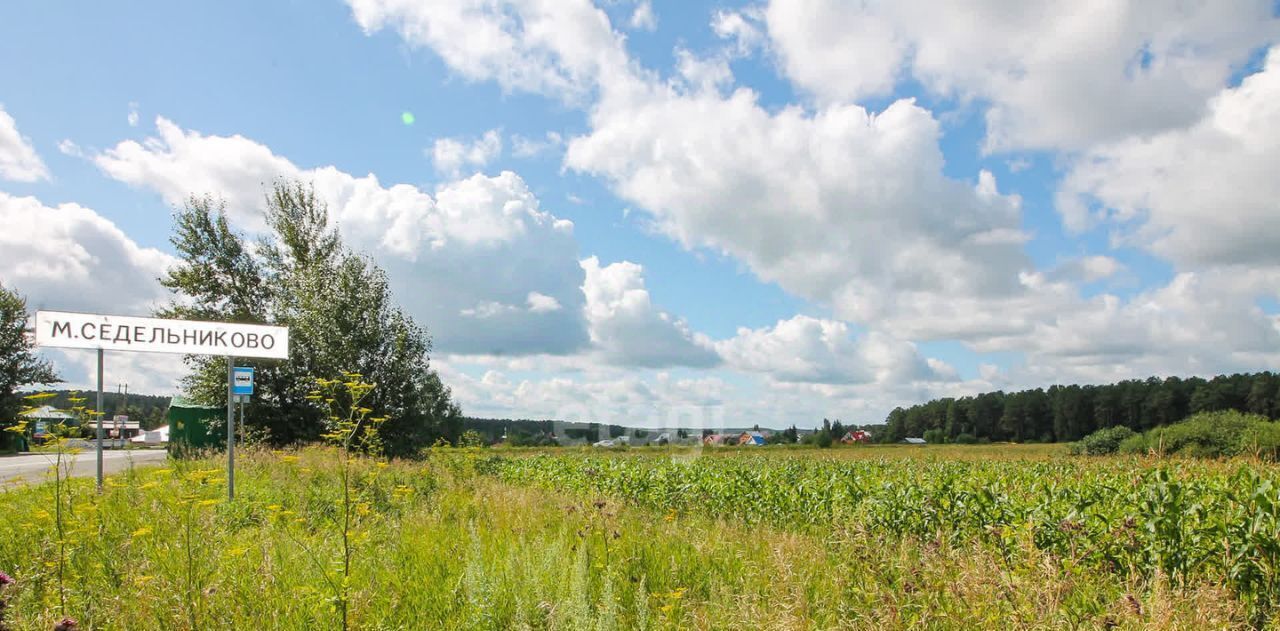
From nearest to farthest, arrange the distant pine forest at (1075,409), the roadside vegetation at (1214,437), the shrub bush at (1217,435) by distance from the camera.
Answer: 1. the roadside vegetation at (1214,437)
2. the shrub bush at (1217,435)
3. the distant pine forest at (1075,409)

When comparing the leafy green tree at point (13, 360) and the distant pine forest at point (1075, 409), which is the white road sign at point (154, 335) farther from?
the distant pine forest at point (1075, 409)

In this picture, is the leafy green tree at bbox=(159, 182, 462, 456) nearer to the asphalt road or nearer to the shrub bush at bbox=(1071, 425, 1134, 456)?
the asphalt road

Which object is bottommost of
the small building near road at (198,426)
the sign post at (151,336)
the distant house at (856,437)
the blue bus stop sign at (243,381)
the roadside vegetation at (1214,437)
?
the distant house at (856,437)

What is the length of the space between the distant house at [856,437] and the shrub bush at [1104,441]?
39.8 metres

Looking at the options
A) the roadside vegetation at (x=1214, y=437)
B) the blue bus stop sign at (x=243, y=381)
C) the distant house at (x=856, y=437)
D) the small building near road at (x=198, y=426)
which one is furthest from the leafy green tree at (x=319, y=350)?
the distant house at (x=856, y=437)

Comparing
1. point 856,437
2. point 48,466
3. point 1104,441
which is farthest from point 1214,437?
point 856,437

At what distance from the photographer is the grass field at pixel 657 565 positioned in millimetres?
4238

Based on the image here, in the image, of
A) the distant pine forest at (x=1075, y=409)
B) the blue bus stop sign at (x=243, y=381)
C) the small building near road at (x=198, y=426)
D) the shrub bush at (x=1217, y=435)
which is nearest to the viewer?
the blue bus stop sign at (x=243, y=381)

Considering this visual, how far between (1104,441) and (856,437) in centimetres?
4641

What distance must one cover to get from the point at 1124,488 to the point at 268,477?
14.4m

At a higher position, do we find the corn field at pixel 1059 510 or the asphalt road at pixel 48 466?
the corn field at pixel 1059 510

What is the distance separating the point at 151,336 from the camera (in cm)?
874

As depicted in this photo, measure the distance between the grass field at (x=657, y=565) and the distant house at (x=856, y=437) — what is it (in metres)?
72.4

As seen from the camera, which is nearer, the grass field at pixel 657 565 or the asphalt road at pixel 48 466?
the grass field at pixel 657 565
